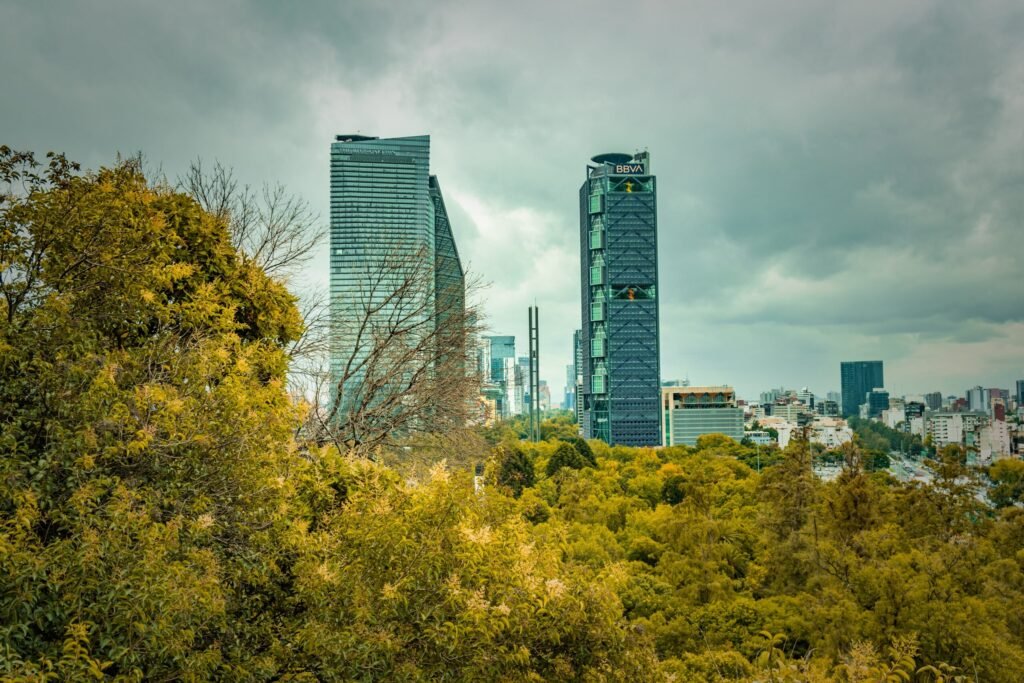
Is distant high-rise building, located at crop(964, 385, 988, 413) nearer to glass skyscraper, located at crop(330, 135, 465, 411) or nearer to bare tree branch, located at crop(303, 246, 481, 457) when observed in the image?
glass skyscraper, located at crop(330, 135, 465, 411)

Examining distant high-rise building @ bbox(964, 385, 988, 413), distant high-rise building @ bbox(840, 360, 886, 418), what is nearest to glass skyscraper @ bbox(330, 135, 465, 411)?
distant high-rise building @ bbox(964, 385, 988, 413)

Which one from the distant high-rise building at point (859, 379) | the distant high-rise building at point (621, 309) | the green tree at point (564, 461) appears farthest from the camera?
the distant high-rise building at point (859, 379)

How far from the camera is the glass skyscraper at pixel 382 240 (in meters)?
11.5

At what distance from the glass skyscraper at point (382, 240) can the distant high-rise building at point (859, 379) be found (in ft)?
428

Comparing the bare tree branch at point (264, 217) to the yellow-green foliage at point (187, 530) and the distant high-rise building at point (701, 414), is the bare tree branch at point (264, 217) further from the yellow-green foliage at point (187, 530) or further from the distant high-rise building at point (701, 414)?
the distant high-rise building at point (701, 414)

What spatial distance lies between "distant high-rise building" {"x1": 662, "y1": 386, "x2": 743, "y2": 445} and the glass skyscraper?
5706 centimetres

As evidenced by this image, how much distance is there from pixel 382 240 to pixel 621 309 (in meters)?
80.3

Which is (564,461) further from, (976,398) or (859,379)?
(859,379)

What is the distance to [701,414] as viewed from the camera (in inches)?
3561

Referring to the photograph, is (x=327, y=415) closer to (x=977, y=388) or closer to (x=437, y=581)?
(x=437, y=581)

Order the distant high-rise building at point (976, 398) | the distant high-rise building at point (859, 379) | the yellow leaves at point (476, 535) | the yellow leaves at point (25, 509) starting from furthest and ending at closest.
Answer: the distant high-rise building at point (859, 379) < the distant high-rise building at point (976, 398) < the yellow leaves at point (476, 535) < the yellow leaves at point (25, 509)

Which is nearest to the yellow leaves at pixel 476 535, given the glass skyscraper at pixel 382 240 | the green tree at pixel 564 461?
the glass skyscraper at pixel 382 240

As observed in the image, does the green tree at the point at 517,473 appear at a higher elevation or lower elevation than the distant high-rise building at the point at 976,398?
lower

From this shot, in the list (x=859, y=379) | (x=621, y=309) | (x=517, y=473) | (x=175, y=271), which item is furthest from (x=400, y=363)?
(x=859, y=379)
